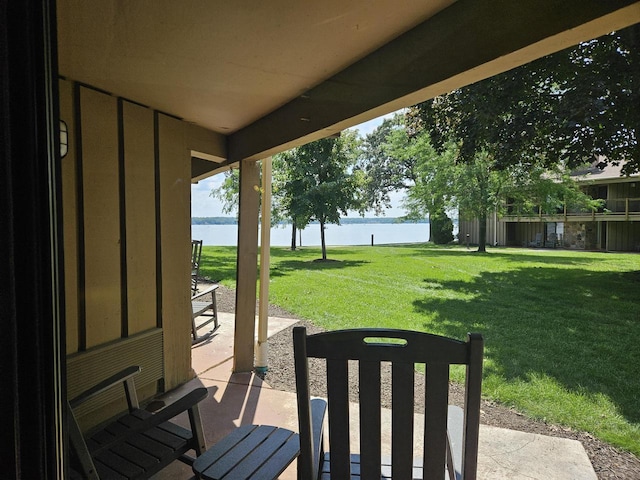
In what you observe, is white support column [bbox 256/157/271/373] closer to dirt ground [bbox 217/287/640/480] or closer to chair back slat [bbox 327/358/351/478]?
dirt ground [bbox 217/287/640/480]

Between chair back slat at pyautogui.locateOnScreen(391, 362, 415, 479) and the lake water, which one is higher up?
the lake water

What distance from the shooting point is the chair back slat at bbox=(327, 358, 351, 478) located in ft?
3.22

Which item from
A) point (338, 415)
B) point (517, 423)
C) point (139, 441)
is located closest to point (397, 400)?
point (338, 415)

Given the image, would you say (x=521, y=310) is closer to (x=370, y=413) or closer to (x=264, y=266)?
(x=264, y=266)

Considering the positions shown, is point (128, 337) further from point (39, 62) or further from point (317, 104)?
point (39, 62)

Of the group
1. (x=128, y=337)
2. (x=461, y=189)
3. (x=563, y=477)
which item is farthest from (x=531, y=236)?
(x=128, y=337)

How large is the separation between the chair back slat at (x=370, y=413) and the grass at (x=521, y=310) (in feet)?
1.98

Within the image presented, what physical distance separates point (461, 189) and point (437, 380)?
882cm

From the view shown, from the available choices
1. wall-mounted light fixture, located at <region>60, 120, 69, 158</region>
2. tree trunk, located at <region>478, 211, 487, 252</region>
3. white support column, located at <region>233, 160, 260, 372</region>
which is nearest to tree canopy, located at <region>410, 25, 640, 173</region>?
white support column, located at <region>233, 160, 260, 372</region>

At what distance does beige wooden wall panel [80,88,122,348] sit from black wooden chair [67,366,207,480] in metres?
0.57

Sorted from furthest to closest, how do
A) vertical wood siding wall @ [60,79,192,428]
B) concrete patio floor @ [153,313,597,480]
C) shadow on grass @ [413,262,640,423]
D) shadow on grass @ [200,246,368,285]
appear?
shadow on grass @ [200,246,368,285] < shadow on grass @ [413,262,640,423] < vertical wood siding wall @ [60,79,192,428] < concrete patio floor @ [153,313,597,480]

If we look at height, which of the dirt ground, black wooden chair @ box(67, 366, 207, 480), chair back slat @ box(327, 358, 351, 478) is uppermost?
chair back slat @ box(327, 358, 351, 478)

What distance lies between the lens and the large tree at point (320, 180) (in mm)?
7820

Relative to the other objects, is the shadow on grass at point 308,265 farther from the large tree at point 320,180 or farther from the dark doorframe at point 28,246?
the dark doorframe at point 28,246
